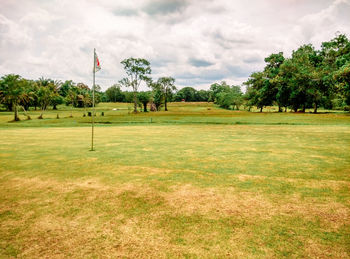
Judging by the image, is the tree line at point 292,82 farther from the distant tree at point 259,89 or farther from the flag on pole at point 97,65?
the flag on pole at point 97,65

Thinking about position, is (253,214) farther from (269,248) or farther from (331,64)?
(331,64)

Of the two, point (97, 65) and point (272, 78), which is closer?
point (97, 65)

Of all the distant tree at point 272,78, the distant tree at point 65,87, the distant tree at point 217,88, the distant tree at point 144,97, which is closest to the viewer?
the distant tree at point 272,78

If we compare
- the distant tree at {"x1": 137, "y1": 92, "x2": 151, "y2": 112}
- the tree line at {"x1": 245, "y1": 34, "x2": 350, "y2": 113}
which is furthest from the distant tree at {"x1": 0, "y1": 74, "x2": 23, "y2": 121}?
the tree line at {"x1": 245, "y1": 34, "x2": 350, "y2": 113}

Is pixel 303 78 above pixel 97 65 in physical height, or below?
above

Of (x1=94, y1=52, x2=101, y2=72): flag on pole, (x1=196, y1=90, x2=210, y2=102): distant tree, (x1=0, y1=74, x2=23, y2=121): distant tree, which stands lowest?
(x1=94, y1=52, x2=101, y2=72): flag on pole

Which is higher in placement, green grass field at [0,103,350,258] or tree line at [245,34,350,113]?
tree line at [245,34,350,113]

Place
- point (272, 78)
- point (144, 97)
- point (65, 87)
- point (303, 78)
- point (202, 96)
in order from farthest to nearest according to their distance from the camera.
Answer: point (202, 96), point (65, 87), point (144, 97), point (272, 78), point (303, 78)

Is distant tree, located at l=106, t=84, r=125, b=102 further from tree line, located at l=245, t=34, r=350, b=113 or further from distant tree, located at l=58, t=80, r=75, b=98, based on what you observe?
tree line, located at l=245, t=34, r=350, b=113

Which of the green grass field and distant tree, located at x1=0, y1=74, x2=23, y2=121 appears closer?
the green grass field

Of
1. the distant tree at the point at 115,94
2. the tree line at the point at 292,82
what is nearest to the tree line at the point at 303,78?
the tree line at the point at 292,82

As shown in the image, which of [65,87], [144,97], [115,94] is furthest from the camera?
[115,94]

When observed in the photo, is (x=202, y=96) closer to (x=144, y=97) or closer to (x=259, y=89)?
(x=144, y=97)

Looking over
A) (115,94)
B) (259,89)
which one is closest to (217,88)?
(115,94)
